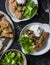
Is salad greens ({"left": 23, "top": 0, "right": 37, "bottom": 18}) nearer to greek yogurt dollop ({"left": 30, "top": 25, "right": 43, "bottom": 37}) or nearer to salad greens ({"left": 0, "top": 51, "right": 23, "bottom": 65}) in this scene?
greek yogurt dollop ({"left": 30, "top": 25, "right": 43, "bottom": 37})

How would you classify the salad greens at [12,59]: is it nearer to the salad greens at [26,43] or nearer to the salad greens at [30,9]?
the salad greens at [26,43]

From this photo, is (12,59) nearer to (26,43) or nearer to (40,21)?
(26,43)

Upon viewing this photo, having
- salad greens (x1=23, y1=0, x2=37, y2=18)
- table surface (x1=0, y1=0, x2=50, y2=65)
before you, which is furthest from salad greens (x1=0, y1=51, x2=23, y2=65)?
salad greens (x1=23, y1=0, x2=37, y2=18)

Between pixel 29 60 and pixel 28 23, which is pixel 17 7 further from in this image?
pixel 29 60

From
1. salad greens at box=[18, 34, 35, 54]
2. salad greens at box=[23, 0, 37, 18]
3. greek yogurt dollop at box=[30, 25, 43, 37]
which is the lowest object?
salad greens at box=[18, 34, 35, 54]

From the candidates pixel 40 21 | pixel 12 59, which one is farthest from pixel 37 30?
pixel 12 59

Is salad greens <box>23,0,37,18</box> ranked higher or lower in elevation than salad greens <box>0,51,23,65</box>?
higher
